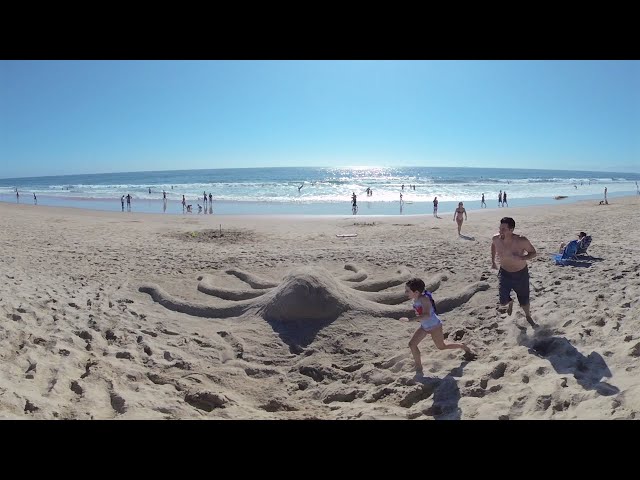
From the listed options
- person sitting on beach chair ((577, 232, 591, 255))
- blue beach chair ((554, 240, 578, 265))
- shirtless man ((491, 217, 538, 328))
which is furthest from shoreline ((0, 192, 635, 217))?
shirtless man ((491, 217, 538, 328))

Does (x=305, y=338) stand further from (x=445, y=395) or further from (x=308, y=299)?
(x=445, y=395)

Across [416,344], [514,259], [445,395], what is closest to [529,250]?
[514,259]

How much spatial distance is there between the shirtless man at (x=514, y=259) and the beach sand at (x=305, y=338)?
0.39 meters

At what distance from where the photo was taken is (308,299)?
6145 mm

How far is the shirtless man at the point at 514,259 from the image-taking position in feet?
16.7

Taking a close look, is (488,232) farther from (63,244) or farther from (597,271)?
(63,244)

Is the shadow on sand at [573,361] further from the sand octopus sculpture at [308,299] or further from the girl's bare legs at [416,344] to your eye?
the sand octopus sculpture at [308,299]

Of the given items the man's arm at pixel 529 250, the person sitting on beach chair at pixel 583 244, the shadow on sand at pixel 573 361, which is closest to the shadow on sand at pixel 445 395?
the shadow on sand at pixel 573 361

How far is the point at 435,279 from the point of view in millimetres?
7371

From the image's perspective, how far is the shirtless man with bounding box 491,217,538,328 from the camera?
5.09m

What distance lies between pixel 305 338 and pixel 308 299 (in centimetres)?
62

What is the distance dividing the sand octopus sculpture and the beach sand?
0.08 feet
